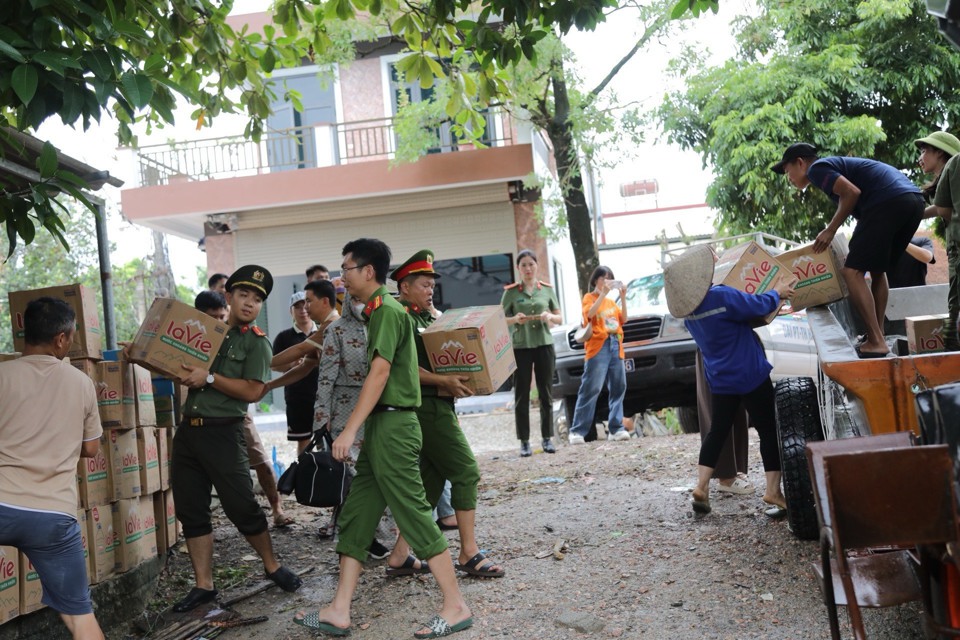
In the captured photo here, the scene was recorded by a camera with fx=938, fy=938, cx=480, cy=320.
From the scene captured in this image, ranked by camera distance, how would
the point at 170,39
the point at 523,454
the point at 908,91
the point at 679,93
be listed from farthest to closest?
the point at 679,93, the point at 908,91, the point at 523,454, the point at 170,39

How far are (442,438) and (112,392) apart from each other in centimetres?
199

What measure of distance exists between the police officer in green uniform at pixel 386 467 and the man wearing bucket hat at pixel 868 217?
255 centimetres

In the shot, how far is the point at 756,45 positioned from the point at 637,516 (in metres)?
10.4

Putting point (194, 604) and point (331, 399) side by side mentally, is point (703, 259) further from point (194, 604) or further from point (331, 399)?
point (194, 604)

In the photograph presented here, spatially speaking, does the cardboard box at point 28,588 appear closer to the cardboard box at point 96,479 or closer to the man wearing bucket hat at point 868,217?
the cardboard box at point 96,479

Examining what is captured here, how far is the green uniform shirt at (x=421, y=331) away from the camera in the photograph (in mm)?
5258

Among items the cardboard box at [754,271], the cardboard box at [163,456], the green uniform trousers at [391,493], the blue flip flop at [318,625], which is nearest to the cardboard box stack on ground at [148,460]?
the cardboard box at [163,456]

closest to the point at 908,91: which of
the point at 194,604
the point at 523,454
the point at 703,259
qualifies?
the point at 523,454

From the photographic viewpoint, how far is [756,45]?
14.6 m

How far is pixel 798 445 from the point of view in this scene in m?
5.18

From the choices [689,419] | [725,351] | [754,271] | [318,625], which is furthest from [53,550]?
[689,419]

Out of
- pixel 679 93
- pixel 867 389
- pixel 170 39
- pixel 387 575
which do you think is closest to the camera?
pixel 867 389

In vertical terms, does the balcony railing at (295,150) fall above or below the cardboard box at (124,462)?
above

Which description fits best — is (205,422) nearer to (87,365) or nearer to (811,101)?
(87,365)
